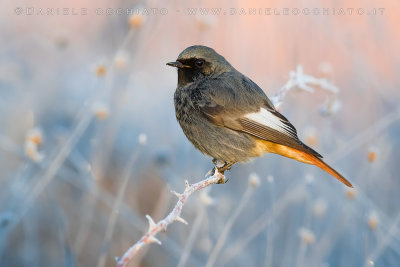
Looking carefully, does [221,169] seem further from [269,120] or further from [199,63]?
[199,63]

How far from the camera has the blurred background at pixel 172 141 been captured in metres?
4.30

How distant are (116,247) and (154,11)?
2213 mm

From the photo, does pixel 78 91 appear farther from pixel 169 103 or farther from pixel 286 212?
pixel 286 212

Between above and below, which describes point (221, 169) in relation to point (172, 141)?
above

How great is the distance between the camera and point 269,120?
149 inches

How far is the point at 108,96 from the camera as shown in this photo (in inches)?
230

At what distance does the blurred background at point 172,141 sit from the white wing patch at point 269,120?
382 mm

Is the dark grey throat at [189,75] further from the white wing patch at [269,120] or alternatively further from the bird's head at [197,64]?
the white wing patch at [269,120]

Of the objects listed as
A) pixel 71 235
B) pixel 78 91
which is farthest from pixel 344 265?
pixel 78 91

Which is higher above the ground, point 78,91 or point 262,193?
point 78,91

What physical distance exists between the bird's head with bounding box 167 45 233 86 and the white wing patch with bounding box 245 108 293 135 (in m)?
0.48

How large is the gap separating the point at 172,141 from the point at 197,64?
142 cm

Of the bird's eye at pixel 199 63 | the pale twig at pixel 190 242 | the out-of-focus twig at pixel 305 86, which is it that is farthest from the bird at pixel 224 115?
the pale twig at pixel 190 242

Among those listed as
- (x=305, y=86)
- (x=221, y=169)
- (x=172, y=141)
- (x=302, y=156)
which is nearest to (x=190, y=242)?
(x=221, y=169)
